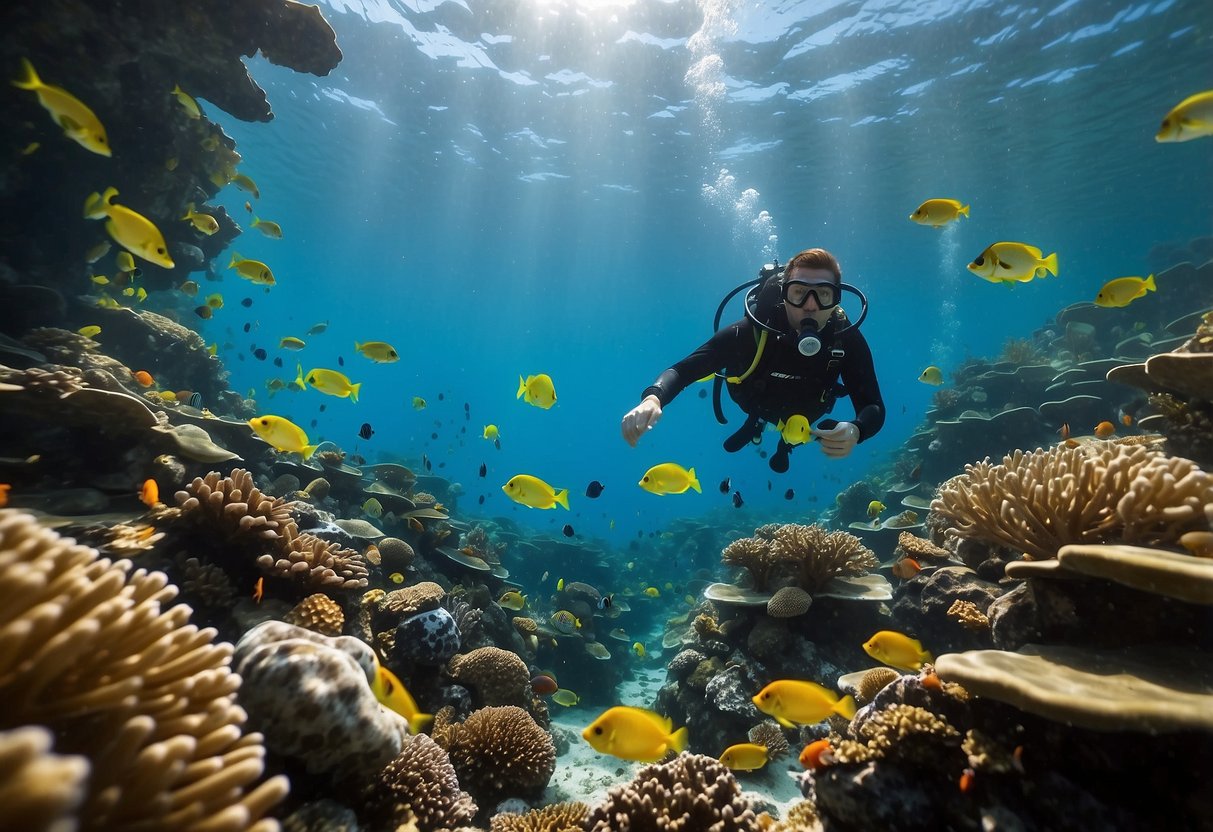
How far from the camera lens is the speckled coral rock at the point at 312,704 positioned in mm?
2449

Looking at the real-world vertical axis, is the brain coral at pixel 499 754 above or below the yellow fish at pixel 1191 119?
below

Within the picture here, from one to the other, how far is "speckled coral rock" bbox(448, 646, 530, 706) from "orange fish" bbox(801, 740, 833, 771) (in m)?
3.66

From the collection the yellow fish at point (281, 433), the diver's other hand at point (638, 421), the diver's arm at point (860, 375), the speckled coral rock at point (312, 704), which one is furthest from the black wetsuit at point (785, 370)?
the yellow fish at point (281, 433)

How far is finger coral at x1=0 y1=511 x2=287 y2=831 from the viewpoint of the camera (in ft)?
4.09

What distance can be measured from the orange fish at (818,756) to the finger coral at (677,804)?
45 centimetres

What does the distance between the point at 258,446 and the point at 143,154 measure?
22.3 feet

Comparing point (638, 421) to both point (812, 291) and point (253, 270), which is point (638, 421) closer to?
point (812, 291)

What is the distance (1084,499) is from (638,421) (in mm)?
3185

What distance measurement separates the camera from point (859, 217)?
3253 cm

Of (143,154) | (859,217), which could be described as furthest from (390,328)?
(143,154)

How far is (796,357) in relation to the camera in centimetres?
562

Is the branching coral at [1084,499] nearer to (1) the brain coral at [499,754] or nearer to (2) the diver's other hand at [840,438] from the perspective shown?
(2) the diver's other hand at [840,438]

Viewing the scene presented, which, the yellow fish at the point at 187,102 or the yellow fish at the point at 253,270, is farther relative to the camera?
the yellow fish at the point at 187,102

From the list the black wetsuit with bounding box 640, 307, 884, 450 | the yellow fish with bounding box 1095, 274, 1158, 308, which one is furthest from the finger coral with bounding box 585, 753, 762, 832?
the yellow fish with bounding box 1095, 274, 1158, 308
